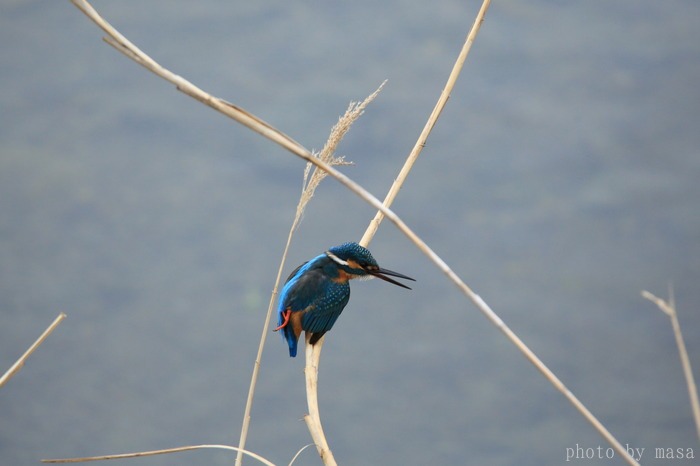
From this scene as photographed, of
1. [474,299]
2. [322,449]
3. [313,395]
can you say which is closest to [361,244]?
[313,395]

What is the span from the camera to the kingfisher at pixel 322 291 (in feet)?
6.75

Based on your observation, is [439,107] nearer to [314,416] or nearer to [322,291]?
[322,291]

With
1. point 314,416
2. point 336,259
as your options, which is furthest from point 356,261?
point 314,416

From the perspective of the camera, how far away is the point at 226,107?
1.07 m

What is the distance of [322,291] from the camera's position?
210 cm

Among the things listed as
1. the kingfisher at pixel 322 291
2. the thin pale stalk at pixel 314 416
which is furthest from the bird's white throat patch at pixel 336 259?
the thin pale stalk at pixel 314 416

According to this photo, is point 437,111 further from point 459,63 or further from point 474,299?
point 474,299

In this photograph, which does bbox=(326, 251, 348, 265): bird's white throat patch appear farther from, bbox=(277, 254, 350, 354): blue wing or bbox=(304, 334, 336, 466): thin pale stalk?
bbox=(304, 334, 336, 466): thin pale stalk

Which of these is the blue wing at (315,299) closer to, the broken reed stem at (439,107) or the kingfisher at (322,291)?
the kingfisher at (322,291)

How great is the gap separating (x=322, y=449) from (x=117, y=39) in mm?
750

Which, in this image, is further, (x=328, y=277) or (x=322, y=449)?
(x=328, y=277)

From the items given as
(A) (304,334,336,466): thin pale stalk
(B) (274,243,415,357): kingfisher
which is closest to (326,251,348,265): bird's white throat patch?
(B) (274,243,415,357): kingfisher

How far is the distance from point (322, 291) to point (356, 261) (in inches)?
4.5

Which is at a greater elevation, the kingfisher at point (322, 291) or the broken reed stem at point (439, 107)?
the broken reed stem at point (439, 107)
